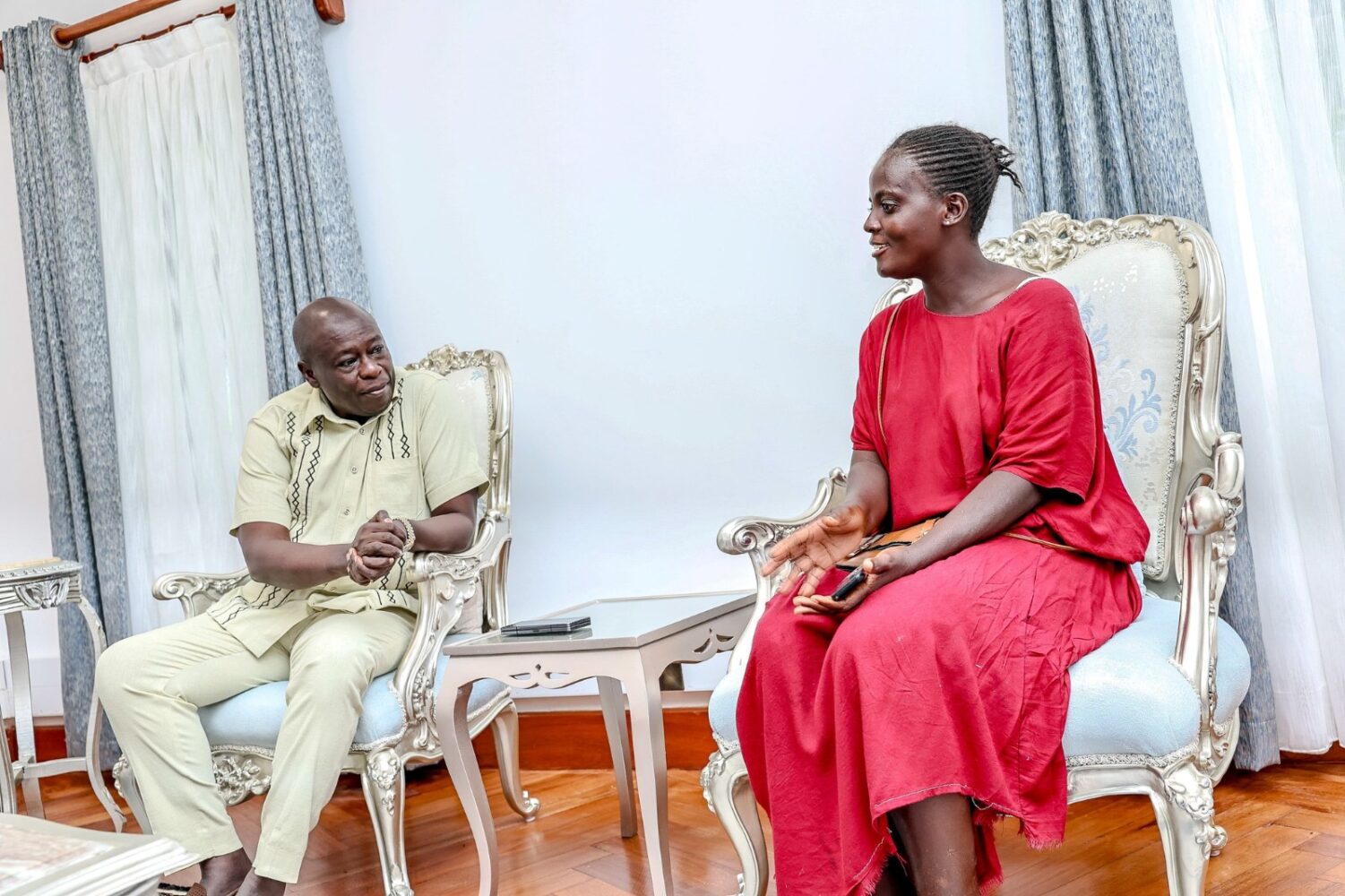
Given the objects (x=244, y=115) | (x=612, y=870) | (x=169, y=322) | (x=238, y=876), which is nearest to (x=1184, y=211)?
(x=612, y=870)

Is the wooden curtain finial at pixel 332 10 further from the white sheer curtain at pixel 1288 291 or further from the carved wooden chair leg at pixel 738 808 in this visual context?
the carved wooden chair leg at pixel 738 808

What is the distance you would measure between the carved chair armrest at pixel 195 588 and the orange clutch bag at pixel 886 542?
1630 millimetres

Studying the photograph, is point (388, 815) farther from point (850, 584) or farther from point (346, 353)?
point (850, 584)

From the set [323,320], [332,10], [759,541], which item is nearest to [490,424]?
[323,320]

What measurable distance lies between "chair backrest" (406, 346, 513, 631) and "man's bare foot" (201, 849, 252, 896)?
0.76m

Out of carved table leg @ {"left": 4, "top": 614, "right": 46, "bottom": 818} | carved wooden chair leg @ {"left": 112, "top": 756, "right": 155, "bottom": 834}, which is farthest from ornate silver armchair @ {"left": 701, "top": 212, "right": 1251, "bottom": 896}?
carved table leg @ {"left": 4, "top": 614, "right": 46, "bottom": 818}

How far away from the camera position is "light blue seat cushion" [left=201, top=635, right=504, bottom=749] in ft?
7.69

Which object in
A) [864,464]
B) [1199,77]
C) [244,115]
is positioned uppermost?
[244,115]

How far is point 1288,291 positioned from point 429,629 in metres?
1.91

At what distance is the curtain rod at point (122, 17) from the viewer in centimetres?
367

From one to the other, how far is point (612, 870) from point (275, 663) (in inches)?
33.2

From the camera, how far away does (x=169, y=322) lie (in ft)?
13.0

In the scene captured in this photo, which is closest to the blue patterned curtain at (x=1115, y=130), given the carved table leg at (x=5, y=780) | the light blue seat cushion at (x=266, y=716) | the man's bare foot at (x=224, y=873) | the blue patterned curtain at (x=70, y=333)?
the light blue seat cushion at (x=266, y=716)

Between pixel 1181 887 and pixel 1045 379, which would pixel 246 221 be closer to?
pixel 1045 379
